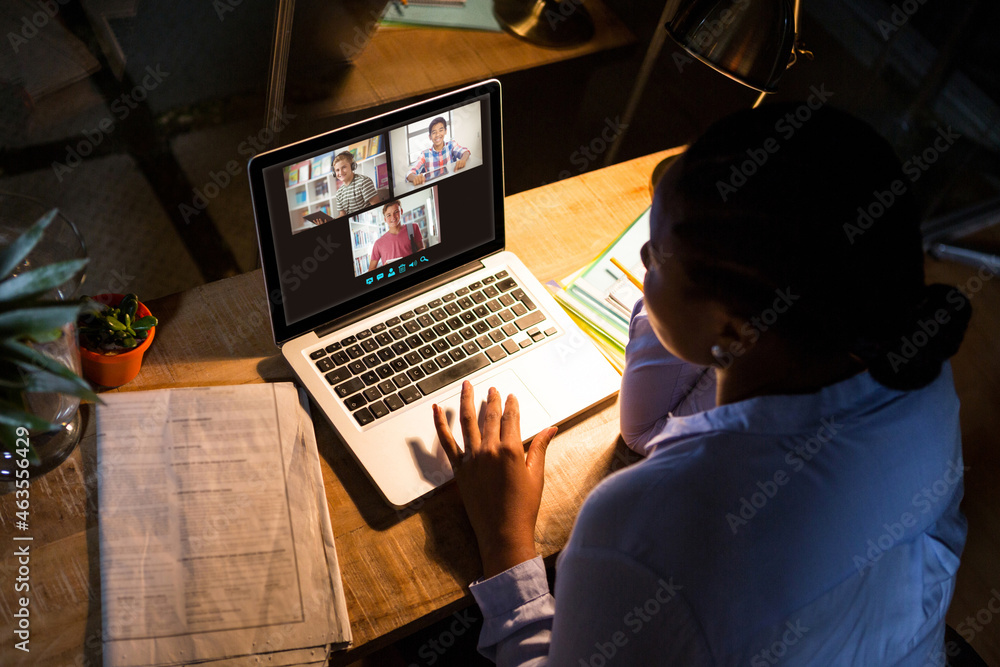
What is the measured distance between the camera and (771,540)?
64 centimetres

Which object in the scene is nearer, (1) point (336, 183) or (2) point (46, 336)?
(2) point (46, 336)

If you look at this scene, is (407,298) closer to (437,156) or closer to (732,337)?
(437,156)

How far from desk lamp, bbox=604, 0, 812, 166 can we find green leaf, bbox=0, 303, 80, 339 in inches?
35.7

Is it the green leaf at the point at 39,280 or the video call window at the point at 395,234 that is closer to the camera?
the green leaf at the point at 39,280

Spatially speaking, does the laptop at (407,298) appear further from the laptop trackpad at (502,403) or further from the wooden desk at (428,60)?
the wooden desk at (428,60)

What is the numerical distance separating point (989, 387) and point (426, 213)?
180 centimetres

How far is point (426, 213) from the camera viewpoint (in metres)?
1.05

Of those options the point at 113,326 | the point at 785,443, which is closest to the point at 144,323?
the point at 113,326

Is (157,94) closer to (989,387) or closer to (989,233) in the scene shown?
(989,387)

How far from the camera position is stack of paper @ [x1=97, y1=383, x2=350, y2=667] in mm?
783

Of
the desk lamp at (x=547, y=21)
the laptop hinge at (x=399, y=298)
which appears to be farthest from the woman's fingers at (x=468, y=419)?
the desk lamp at (x=547, y=21)

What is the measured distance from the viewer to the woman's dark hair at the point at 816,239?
0.63 meters

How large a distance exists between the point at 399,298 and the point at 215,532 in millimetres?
414

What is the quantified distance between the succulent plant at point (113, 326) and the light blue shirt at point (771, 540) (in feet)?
2.09
